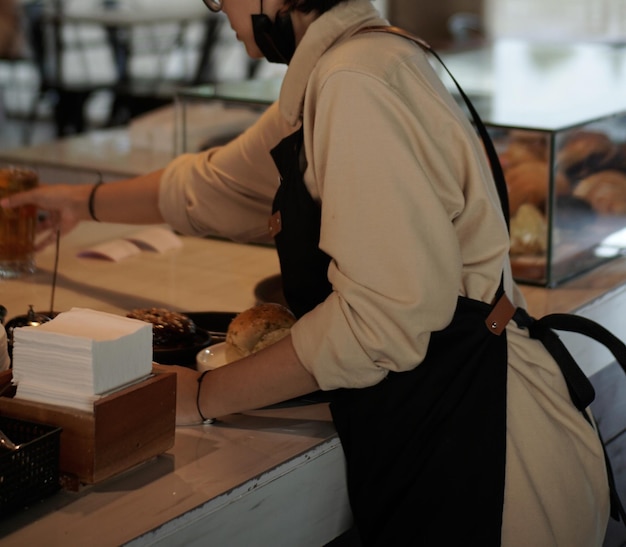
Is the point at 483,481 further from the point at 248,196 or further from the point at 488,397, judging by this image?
the point at 248,196

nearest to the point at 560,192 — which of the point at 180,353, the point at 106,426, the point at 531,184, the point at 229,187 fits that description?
the point at 531,184

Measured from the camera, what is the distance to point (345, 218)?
3.92 ft

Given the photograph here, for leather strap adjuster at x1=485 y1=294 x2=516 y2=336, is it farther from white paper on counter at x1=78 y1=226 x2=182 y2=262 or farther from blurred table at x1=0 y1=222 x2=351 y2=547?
white paper on counter at x1=78 y1=226 x2=182 y2=262

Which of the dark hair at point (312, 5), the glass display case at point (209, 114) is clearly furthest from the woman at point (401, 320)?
the glass display case at point (209, 114)

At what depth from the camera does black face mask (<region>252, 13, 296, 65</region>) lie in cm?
136

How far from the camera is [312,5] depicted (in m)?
1.33

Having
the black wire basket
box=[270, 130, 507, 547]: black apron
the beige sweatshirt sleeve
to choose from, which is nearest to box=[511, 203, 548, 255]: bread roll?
the beige sweatshirt sleeve

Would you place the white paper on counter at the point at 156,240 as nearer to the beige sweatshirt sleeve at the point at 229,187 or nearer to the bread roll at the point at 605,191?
the beige sweatshirt sleeve at the point at 229,187

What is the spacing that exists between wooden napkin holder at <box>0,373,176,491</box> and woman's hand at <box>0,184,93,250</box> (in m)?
0.88

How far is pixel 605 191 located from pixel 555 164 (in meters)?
0.29

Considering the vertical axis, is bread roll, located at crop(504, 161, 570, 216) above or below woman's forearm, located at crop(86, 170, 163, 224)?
above

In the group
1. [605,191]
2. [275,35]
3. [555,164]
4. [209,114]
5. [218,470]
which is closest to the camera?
[218,470]

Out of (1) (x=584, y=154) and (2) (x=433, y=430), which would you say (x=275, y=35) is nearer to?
(2) (x=433, y=430)

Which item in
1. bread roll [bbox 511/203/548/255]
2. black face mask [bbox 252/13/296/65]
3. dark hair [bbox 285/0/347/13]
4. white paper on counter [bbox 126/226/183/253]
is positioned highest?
dark hair [bbox 285/0/347/13]
